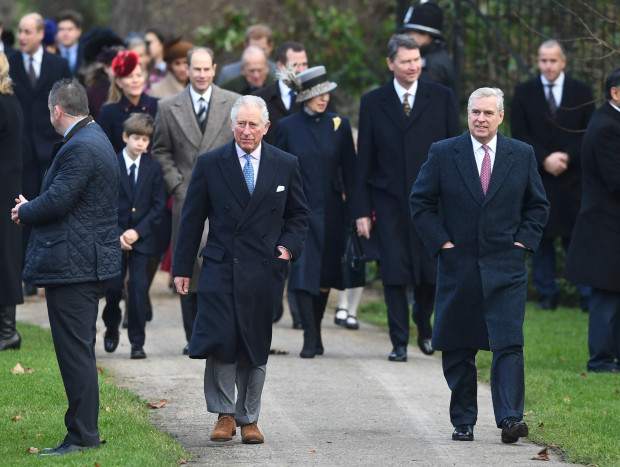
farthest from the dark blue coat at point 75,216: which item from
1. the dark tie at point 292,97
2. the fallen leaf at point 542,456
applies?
the dark tie at point 292,97

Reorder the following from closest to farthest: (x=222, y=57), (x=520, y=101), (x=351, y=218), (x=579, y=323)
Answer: (x=351, y=218)
(x=579, y=323)
(x=520, y=101)
(x=222, y=57)

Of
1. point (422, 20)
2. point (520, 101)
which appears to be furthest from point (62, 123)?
point (520, 101)

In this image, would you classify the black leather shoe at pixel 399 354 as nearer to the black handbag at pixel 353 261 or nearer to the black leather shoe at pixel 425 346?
the black leather shoe at pixel 425 346

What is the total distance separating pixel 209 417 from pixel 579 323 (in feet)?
16.5

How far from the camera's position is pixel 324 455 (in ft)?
22.9

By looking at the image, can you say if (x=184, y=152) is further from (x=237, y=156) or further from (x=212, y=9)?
(x=212, y=9)

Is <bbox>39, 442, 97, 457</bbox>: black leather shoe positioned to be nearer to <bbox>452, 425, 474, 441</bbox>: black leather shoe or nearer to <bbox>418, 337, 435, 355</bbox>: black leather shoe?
<bbox>452, 425, 474, 441</bbox>: black leather shoe

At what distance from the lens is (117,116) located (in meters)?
11.2

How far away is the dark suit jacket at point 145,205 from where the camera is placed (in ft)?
33.5

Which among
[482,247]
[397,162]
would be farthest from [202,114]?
[482,247]

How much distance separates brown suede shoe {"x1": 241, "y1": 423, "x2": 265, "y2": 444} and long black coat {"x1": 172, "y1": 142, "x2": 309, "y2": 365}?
36 cm

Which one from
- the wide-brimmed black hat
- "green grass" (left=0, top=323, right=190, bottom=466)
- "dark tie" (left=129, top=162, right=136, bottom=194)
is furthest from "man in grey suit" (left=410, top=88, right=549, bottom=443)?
the wide-brimmed black hat

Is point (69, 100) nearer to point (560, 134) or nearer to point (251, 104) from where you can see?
point (251, 104)

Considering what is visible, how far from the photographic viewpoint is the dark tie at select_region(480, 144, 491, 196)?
749cm
